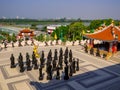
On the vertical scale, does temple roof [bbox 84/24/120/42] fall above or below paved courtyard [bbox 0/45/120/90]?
above

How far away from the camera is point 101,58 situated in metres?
18.8

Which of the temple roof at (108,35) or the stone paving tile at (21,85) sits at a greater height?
the temple roof at (108,35)

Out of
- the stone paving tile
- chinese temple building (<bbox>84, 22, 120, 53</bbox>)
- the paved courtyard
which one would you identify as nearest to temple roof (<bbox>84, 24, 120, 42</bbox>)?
chinese temple building (<bbox>84, 22, 120, 53</bbox>)

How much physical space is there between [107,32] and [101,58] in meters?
4.71

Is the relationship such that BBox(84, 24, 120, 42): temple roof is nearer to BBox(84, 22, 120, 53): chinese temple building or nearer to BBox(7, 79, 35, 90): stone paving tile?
BBox(84, 22, 120, 53): chinese temple building

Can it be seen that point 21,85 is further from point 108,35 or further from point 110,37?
point 108,35

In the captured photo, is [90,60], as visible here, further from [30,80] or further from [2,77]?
[2,77]

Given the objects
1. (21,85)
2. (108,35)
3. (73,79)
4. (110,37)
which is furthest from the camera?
(108,35)

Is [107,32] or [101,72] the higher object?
[107,32]

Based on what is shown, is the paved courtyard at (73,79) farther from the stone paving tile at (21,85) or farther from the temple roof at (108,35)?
the temple roof at (108,35)

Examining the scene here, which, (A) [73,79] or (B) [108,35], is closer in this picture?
(A) [73,79]

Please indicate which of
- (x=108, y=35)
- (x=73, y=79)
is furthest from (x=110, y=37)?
(x=73, y=79)

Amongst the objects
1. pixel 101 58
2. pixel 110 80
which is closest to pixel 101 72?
pixel 110 80

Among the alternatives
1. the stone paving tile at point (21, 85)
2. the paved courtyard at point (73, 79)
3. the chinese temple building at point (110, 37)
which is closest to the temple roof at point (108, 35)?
the chinese temple building at point (110, 37)
